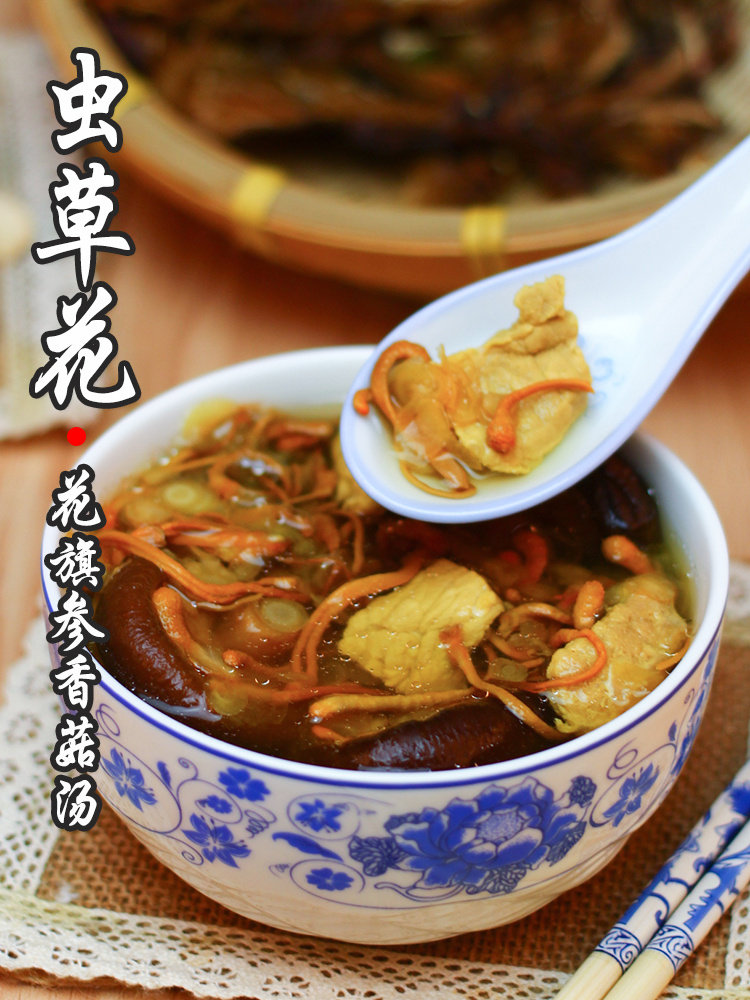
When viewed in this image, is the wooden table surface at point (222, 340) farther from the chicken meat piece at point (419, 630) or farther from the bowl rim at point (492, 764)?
the chicken meat piece at point (419, 630)

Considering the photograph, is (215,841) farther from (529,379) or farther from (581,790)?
(529,379)

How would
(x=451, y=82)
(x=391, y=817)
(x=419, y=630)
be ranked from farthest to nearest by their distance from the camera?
(x=451, y=82)
(x=419, y=630)
(x=391, y=817)

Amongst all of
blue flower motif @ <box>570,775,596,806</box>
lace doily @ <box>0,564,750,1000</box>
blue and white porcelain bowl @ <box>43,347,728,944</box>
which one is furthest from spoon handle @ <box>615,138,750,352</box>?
lace doily @ <box>0,564,750,1000</box>

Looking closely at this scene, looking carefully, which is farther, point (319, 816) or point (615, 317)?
point (615, 317)

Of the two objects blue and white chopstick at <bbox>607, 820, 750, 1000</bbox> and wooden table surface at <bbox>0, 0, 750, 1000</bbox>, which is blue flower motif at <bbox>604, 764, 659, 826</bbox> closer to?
blue and white chopstick at <bbox>607, 820, 750, 1000</bbox>

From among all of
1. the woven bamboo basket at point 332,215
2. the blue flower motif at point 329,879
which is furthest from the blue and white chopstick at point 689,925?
the woven bamboo basket at point 332,215

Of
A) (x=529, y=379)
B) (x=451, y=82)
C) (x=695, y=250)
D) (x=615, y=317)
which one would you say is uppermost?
(x=451, y=82)

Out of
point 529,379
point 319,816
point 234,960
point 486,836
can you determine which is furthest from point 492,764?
point 529,379
